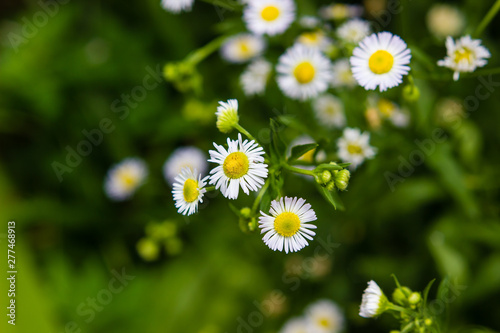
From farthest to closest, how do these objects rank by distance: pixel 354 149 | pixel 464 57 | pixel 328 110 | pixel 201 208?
pixel 201 208 < pixel 328 110 < pixel 354 149 < pixel 464 57

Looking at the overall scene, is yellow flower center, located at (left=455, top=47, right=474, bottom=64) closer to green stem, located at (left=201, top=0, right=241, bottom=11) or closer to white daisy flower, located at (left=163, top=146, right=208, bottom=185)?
green stem, located at (left=201, top=0, right=241, bottom=11)

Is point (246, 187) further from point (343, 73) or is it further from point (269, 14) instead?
point (343, 73)

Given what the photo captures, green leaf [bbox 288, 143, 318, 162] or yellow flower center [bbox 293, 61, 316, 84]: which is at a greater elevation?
yellow flower center [bbox 293, 61, 316, 84]

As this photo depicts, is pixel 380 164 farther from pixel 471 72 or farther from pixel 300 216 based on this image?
pixel 300 216

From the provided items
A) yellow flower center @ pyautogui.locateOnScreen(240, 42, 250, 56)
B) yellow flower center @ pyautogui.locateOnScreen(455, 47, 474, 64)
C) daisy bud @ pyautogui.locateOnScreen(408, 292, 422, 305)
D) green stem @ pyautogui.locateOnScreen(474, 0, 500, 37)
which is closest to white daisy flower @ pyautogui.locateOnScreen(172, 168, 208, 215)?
daisy bud @ pyautogui.locateOnScreen(408, 292, 422, 305)

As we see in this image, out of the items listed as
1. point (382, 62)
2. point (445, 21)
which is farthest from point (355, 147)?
point (445, 21)
